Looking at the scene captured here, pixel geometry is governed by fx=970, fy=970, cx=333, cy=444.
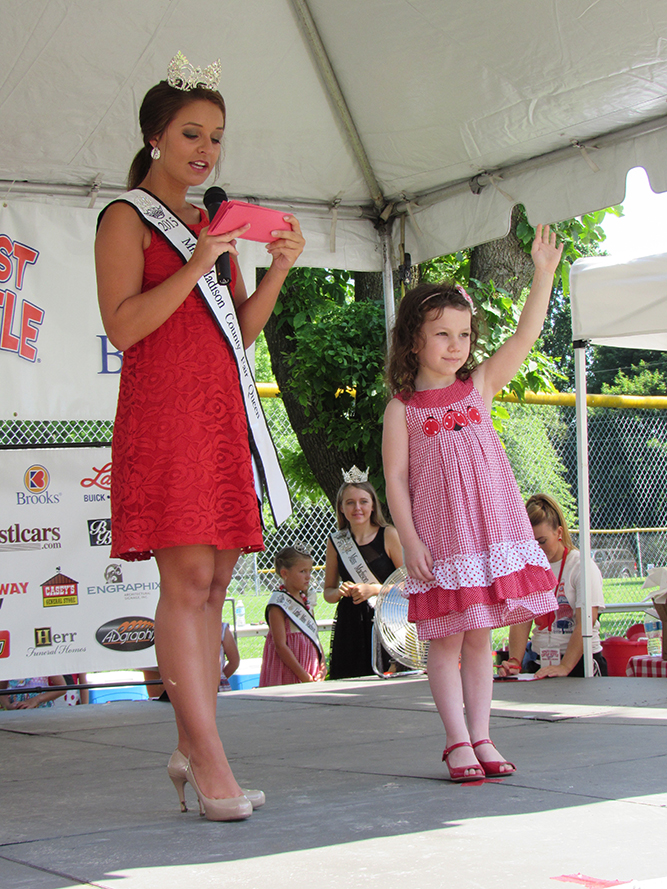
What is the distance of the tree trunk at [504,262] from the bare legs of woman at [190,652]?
513 cm

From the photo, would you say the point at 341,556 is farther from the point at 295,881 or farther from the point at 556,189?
the point at 295,881

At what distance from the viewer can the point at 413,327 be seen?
2.70m

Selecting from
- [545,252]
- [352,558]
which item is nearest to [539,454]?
[352,558]

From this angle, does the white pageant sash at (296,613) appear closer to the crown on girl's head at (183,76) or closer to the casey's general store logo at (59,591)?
the casey's general store logo at (59,591)

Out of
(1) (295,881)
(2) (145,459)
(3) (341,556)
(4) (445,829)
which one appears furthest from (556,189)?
(1) (295,881)

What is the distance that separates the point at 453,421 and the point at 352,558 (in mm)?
3193

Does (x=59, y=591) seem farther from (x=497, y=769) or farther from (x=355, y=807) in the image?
(x=355, y=807)

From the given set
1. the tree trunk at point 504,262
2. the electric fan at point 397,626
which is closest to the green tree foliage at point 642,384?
the tree trunk at point 504,262

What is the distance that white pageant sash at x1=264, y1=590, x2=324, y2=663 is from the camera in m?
5.71

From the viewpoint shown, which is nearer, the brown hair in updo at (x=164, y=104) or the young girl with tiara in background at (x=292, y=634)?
the brown hair in updo at (x=164, y=104)

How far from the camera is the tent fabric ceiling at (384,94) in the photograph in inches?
151

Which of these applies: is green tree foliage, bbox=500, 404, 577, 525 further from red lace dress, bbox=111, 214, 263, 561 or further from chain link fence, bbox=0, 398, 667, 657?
red lace dress, bbox=111, 214, 263, 561

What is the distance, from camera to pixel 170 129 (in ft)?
7.39

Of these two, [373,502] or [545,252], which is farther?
[373,502]
